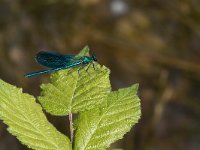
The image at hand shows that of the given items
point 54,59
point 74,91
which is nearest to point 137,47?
point 54,59

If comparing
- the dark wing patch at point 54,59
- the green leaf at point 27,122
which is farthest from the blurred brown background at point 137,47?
the green leaf at point 27,122

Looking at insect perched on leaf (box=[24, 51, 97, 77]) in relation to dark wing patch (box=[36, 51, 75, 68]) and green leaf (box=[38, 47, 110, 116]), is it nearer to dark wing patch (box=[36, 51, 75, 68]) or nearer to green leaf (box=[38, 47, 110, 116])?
dark wing patch (box=[36, 51, 75, 68])

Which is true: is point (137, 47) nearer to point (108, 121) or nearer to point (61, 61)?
point (61, 61)

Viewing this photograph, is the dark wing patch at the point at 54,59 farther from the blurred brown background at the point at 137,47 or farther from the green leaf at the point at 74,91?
the blurred brown background at the point at 137,47

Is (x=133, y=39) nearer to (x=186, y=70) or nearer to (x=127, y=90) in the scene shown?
(x=186, y=70)

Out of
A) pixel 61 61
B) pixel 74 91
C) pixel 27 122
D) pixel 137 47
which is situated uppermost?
pixel 137 47

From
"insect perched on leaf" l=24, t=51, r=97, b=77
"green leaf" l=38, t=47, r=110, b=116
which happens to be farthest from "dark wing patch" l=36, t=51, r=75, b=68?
"green leaf" l=38, t=47, r=110, b=116
